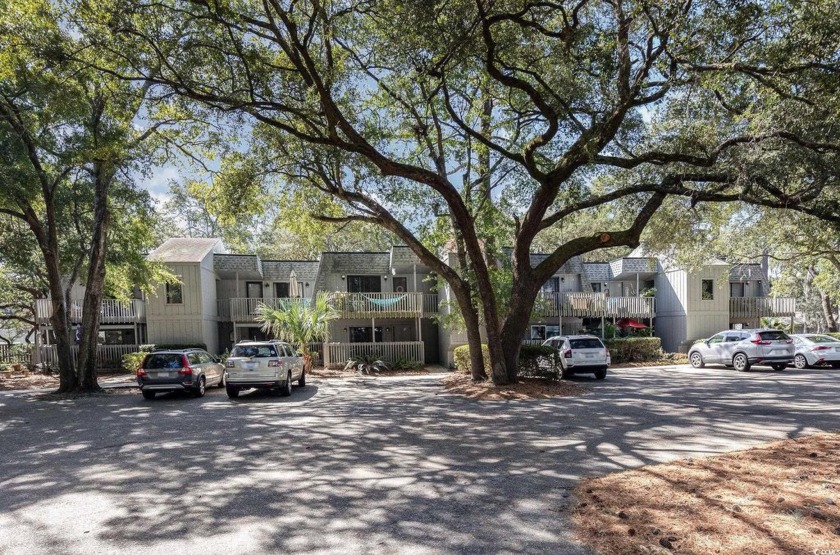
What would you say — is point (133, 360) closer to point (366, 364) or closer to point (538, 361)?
point (366, 364)

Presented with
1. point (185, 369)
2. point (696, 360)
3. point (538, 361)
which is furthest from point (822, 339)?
point (185, 369)

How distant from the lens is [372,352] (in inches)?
891

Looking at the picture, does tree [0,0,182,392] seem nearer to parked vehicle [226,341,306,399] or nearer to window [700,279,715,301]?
parked vehicle [226,341,306,399]

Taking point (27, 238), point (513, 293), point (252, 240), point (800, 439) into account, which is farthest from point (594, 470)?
point (252, 240)

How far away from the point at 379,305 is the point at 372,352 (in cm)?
227

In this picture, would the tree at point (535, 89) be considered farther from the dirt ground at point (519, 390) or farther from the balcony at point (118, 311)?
the balcony at point (118, 311)

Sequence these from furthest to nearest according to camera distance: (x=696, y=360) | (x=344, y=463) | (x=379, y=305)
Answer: (x=379, y=305), (x=696, y=360), (x=344, y=463)

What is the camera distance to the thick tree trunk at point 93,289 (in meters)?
15.9

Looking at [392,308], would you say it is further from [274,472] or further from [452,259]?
[274,472]

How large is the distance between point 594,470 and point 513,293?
26.5 ft

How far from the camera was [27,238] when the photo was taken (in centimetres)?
1948

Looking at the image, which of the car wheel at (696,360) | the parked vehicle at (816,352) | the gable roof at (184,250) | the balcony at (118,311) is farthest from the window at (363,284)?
the parked vehicle at (816,352)

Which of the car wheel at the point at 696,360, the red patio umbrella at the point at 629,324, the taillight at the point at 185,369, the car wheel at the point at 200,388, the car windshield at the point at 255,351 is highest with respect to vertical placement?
the car windshield at the point at 255,351

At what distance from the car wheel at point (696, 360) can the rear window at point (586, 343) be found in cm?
653
